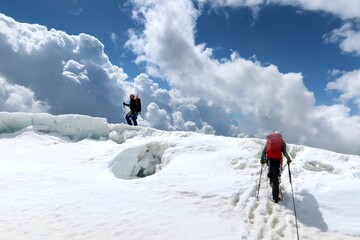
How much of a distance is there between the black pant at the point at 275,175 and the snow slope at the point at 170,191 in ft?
1.39

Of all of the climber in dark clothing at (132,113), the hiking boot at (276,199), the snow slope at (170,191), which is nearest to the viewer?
the snow slope at (170,191)

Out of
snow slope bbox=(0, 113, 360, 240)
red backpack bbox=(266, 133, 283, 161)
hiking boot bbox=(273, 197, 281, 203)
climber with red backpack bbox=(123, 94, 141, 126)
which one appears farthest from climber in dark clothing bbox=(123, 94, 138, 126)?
hiking boot bbox=(273, 197, 281, 203)

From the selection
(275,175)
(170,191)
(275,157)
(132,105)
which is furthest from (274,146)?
(132,105)

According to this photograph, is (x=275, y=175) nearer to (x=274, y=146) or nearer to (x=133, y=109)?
(x=274, y=146)

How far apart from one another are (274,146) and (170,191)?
409 centimetres

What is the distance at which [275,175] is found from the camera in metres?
12.1

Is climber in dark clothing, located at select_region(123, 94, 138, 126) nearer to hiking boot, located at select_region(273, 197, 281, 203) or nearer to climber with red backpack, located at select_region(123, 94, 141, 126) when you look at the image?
climber with red backpack, located at select_region(123, 94, 141, 126)

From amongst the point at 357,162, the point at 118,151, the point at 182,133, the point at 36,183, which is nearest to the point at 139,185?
the point at 36,183

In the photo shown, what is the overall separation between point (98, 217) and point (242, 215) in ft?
14.7

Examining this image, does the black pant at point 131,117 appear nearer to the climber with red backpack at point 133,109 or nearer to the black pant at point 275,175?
the climber with red backpack at point 133,109

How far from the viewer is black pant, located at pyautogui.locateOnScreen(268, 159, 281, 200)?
39.4 feet

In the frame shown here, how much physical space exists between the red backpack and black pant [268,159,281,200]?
178mm

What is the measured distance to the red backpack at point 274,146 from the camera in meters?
12.2

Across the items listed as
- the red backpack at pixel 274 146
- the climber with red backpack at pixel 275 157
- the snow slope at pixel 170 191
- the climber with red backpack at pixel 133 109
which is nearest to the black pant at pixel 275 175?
the climber with red backpack at pixel 275 157
